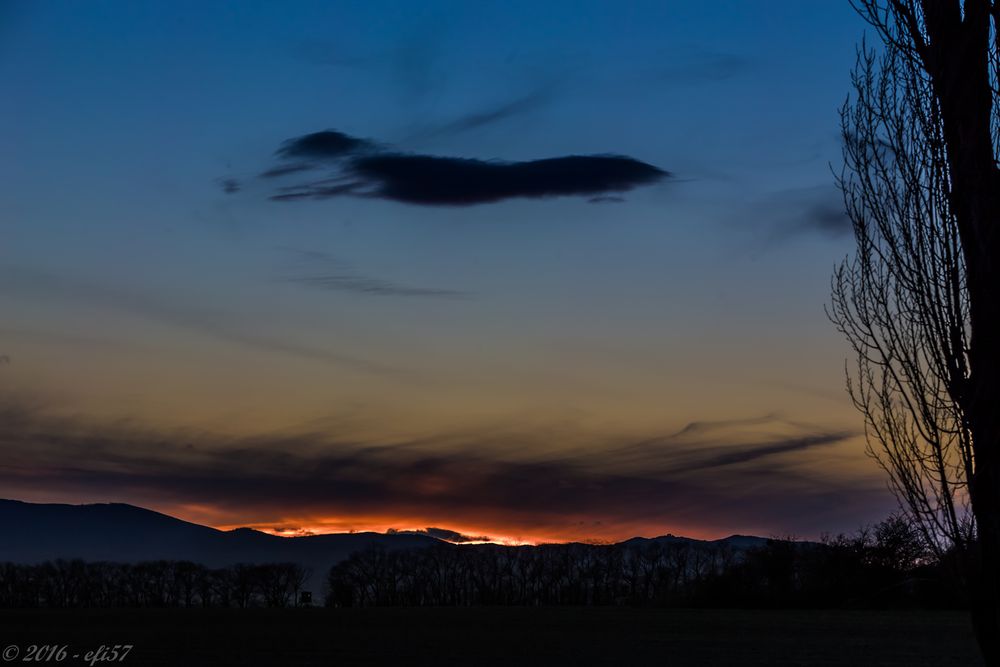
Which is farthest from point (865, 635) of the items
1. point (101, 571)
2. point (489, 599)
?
point (101, 571)

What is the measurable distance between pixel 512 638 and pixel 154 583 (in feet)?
335

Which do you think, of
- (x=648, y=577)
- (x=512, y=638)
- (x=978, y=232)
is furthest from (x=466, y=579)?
(x=978, y=232)

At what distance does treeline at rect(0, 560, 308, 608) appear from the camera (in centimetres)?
13325

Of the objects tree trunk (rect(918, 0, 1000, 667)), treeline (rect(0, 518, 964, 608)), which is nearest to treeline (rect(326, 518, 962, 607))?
treeline (rect(0, 518, 964, 608))

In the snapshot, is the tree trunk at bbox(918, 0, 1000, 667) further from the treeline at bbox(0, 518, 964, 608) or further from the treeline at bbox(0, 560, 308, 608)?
the treeline at bbox(0, 560, 308, 608)

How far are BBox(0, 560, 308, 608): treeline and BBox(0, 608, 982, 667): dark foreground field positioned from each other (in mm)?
54318

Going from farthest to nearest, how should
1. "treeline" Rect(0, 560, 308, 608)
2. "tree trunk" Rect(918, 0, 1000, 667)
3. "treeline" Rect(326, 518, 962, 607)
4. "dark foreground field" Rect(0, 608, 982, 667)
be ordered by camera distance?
"treeline" Rect(0, 560, 308, 608), "treeline" Rect(326, 518, 962, 607), "dark foreground field" Rect(0, 608, 982, 667), "tree trunk" Rect(918, 0, 1000, 667)

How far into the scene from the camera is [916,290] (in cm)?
1272

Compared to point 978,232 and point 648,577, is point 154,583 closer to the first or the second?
point 648,577

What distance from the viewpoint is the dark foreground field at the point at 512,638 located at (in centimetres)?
4372

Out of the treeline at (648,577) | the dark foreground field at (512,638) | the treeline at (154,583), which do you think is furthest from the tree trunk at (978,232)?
the treeline at (154,583)

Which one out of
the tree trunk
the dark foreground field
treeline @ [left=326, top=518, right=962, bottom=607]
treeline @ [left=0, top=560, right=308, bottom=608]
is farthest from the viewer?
treeline @ [left=0, top=560, right=308, bottom=608]

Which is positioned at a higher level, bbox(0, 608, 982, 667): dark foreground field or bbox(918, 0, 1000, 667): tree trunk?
bbox(918, 0, 1000, 667): tree trunk

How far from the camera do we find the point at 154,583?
475 feet
